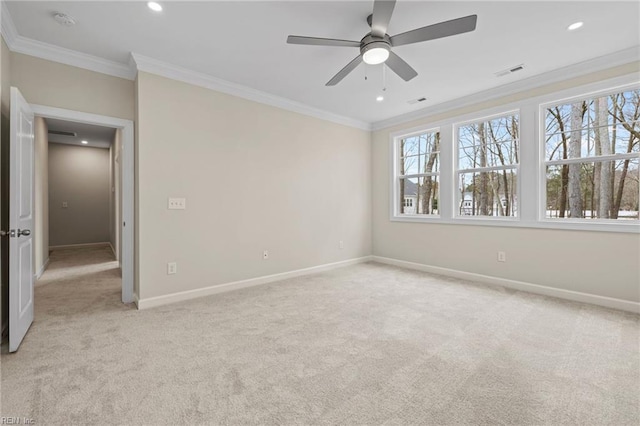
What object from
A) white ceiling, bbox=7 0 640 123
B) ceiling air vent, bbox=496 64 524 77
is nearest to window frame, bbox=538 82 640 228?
white ceiling, bbox=7 0 640 123

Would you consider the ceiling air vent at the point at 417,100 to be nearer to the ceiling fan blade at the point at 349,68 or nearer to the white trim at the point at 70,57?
the ceiling fan blade at the point at 349,68

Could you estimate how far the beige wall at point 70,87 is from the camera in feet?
9.05

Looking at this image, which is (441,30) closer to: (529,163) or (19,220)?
(529,163)

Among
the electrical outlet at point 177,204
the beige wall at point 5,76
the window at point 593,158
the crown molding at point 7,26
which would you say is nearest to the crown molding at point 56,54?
the crown molding at point 7,26

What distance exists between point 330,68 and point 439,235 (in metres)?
3.01

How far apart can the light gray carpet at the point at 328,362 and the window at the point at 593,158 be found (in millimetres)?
1167

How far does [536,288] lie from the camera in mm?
3613

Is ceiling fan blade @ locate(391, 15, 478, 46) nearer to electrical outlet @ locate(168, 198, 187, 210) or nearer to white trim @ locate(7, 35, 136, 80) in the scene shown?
electrical outlet @ locate(168, 198, 187, 210)

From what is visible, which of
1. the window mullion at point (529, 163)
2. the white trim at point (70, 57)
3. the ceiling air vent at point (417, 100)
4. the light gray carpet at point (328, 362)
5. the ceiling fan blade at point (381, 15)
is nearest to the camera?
the light gray carpet at point (328, 362)

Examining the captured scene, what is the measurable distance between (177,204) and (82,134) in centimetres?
473

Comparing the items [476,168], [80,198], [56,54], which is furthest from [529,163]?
[80,198]

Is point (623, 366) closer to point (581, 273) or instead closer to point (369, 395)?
point (581, 273)

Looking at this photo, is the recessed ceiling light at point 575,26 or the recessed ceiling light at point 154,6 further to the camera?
the recessed ceiling light at point 575,26

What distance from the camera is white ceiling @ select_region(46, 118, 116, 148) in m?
5.39
